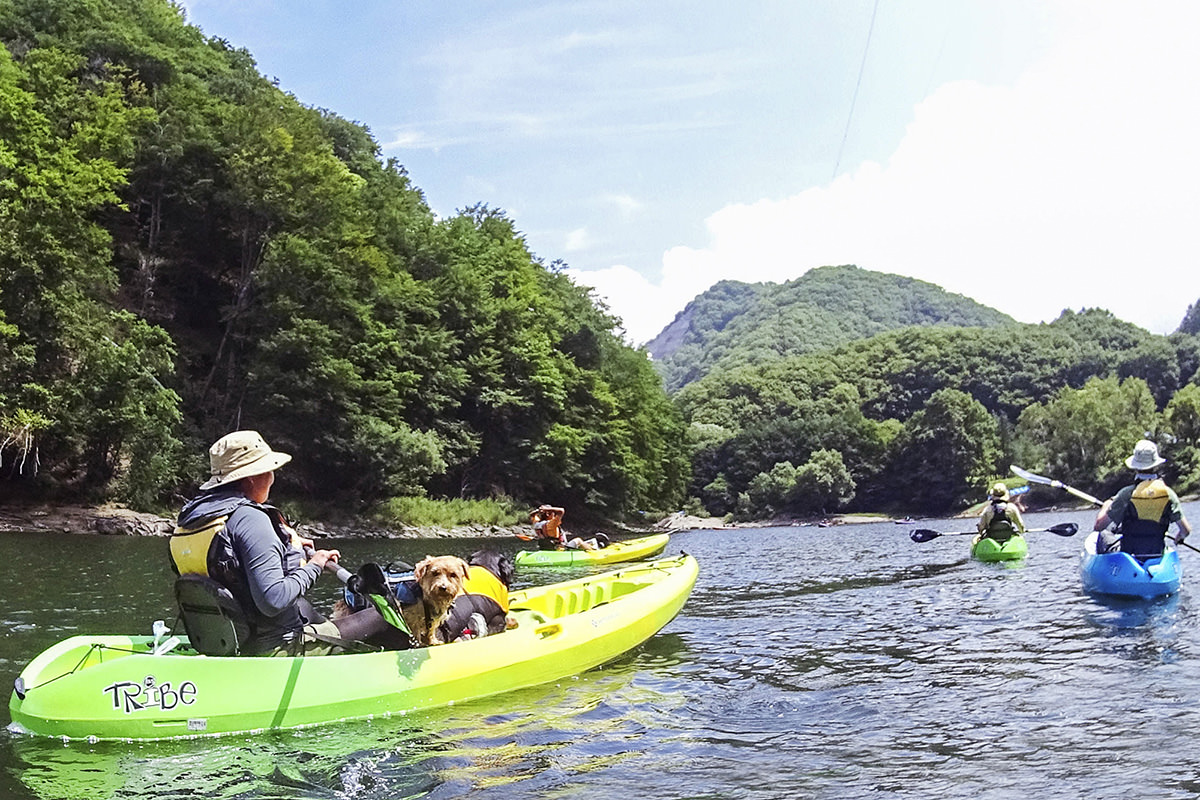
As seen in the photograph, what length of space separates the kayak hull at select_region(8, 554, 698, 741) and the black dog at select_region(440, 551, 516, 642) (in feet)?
0.69

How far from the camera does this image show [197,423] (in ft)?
102

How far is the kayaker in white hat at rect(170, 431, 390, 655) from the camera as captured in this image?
5617 millimetres

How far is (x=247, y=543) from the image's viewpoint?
5.59 metres

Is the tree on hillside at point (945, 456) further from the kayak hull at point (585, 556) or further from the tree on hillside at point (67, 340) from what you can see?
the tree on hillside at point (67, 340)

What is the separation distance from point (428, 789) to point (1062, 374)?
115 m

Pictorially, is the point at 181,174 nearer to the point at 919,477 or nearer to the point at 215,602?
the point at 215,602

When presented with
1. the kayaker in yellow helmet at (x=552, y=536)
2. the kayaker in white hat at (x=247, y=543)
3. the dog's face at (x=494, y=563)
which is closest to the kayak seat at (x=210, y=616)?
the kayaker in white hat at (x=247, y=543)

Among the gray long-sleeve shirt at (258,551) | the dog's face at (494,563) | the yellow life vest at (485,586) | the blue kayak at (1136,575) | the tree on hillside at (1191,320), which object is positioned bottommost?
the blue kayak at (1136,575)

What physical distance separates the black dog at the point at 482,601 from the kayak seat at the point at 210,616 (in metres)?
1.58

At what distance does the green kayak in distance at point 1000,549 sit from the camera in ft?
54.3

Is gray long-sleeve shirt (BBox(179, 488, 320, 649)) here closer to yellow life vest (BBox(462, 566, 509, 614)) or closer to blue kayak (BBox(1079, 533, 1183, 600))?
yellow life vest (BBox(462, 566, 509, 614))

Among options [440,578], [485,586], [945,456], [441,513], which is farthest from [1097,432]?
[440,578]

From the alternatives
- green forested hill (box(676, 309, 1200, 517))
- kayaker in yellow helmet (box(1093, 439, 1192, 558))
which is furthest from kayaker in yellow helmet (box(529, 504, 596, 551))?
green forested hill (box(676, 309, 1200, 517))

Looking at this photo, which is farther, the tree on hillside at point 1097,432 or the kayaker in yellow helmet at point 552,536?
the tree on hillside at point 1097,432
